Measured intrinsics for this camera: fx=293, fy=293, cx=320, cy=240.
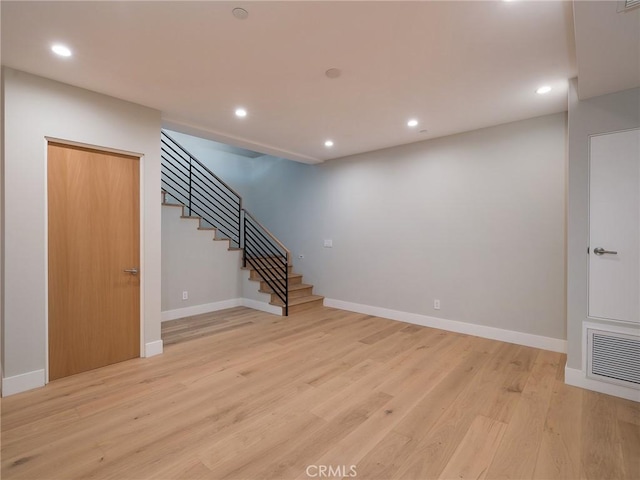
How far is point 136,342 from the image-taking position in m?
3.24

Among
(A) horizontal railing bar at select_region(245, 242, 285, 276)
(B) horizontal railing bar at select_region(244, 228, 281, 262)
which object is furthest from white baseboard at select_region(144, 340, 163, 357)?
(B) horizontal railing bar at select_region(244, 228, 281, 262)

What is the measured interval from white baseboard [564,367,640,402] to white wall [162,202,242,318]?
484 cm

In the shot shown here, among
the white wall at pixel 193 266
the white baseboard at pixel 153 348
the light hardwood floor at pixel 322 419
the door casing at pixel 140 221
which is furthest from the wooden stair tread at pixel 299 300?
the door casing at pixel 140 221

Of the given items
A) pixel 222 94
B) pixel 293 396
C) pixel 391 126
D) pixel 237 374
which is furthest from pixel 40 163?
pixel 391 126

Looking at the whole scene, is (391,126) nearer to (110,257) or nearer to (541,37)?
(541,37)

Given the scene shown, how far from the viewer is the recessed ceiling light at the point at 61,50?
85.7 inches

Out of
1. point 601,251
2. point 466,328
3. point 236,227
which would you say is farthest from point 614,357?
point 236,227

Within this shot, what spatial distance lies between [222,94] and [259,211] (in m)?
4.06

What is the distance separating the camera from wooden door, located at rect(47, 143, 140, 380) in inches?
108

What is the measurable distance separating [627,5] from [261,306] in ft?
17.1

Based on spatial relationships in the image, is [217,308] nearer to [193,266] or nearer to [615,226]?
[193,266]

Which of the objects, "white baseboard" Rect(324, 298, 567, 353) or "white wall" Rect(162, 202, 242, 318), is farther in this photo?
"white wall" Rect(162, 202, 242, 318)

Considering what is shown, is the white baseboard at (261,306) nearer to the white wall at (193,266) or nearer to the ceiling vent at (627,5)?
the white wall at (193,266)

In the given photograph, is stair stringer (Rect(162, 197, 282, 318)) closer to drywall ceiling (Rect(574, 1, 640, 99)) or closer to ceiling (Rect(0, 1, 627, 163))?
ceiling (Rect(0, 1, 627, 163))
